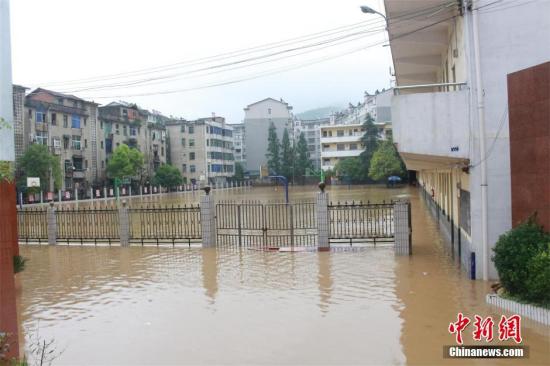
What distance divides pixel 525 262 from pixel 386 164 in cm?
5018

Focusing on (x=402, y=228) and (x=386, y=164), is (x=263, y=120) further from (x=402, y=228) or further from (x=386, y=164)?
(x=402, y=228)

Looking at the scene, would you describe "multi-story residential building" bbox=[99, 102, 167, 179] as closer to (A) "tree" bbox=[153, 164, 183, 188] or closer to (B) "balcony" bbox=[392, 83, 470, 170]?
(A) "tree" bbox=[153, 164, 183, 188]

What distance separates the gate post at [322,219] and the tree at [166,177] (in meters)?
54.1

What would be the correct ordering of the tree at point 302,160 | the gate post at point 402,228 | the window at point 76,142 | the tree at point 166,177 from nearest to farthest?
1. the gate post at point 402,228
2. the window at point 76,142
3. the tree at point 166,177
4. the tree at point 302,160

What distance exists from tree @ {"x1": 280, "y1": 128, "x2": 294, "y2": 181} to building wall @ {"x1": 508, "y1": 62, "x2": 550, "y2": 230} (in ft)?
241

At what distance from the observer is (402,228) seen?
12.0 meters

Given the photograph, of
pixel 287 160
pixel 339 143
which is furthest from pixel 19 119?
pixel 287 160

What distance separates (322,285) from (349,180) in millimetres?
58914

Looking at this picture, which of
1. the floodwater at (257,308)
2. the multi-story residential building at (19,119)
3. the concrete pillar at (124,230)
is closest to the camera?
the floodwater at (257,308)

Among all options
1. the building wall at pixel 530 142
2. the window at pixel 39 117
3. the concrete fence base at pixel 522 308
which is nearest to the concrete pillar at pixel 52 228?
the concrete fence base at pixel 522 308

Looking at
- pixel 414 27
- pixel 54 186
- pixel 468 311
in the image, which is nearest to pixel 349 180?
pixel 54 186

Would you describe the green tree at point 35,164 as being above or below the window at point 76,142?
below

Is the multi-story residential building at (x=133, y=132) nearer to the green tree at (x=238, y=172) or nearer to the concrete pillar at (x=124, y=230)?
the green tree at (x=238, y=172)

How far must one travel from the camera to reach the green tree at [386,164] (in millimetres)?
56062
